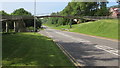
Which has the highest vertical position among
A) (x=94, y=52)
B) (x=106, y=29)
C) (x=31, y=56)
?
(x=106, y=29)

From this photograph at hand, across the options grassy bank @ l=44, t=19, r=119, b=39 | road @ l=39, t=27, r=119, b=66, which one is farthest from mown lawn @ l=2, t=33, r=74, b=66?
grassy bank @ l=44, t=19, r=119, b=39

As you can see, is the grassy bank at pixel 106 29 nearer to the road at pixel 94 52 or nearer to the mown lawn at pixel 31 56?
the road at pixel 94 52

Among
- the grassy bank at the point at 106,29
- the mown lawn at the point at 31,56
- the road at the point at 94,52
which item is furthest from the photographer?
the grassy bank at the point at 106,29

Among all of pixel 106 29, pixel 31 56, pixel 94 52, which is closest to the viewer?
pixel 31 56

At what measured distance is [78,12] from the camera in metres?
104

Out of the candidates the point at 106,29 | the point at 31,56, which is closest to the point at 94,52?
the point at 31,56

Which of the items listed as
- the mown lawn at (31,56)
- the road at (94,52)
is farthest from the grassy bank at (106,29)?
the mown lawn at (31,56)

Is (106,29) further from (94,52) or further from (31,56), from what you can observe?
(31,56)

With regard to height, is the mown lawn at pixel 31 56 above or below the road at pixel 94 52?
above

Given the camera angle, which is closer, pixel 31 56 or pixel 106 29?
pixel 31 56

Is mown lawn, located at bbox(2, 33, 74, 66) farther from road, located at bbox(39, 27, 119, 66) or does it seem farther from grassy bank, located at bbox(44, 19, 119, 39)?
grassy bank, located at bbox(44, 19, 119, 39)

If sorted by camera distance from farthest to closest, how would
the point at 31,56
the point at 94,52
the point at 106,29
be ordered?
the point at 106,29 → the point at 94,52 → the point at 31,56

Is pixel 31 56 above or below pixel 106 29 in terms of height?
below

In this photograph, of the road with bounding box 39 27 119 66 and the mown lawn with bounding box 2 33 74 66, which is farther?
the road with bounding box 39 27 119 66
